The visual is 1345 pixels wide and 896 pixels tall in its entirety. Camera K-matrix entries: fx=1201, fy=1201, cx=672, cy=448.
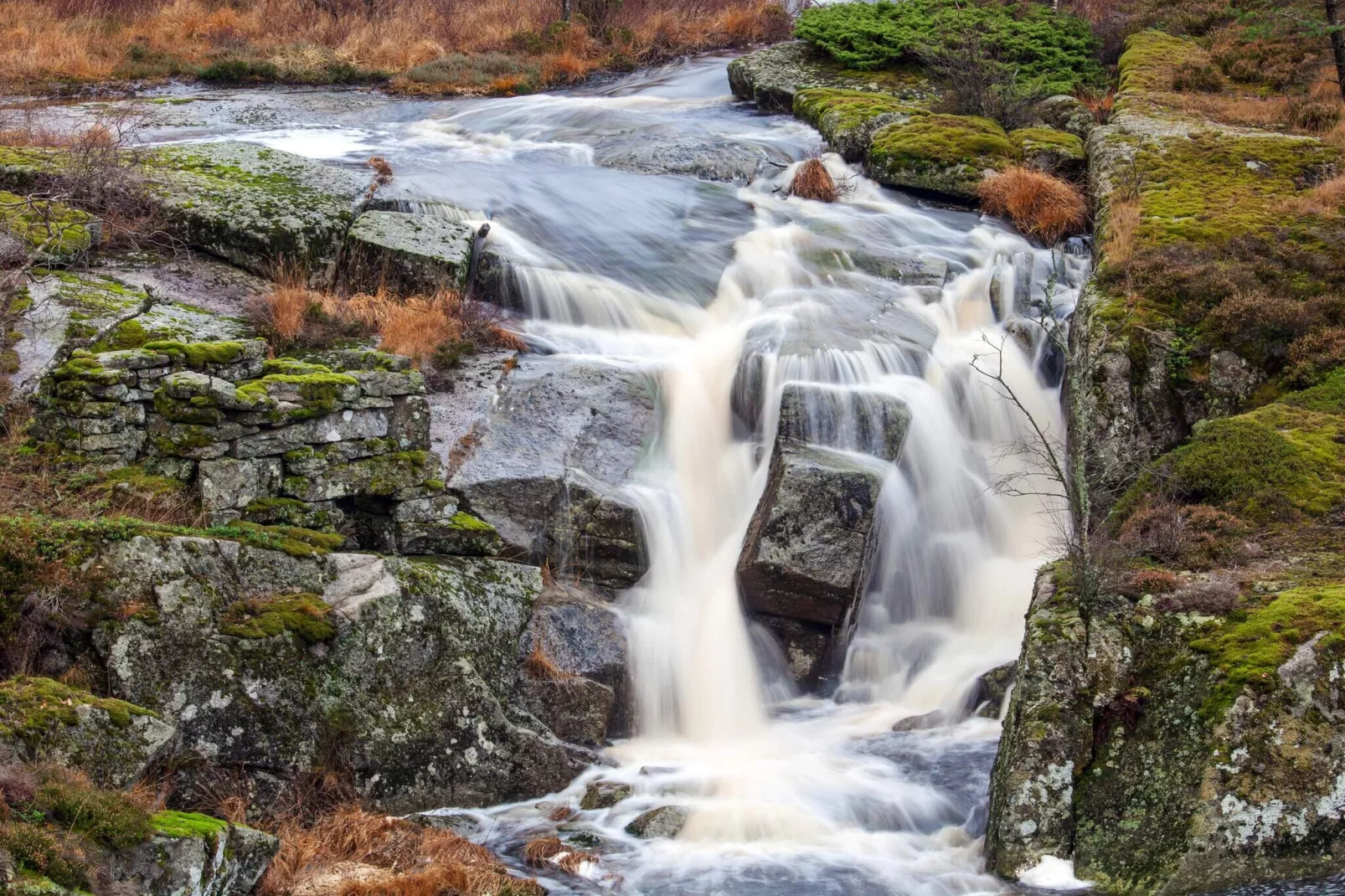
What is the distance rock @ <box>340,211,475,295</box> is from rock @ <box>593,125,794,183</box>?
555cm

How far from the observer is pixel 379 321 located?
12.8 metres

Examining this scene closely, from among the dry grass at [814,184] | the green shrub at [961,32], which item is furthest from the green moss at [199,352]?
the green shrub at [961,32]

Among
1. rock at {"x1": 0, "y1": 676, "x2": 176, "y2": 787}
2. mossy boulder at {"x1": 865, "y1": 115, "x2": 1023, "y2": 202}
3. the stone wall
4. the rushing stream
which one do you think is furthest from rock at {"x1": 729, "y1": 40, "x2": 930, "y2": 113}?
rock at {"x1": 0, "y1": 676, "x2": 176, "y2": 787}

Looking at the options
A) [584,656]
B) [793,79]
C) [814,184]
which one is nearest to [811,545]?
[584,656]

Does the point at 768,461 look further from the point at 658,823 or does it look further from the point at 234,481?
the point at 234,481

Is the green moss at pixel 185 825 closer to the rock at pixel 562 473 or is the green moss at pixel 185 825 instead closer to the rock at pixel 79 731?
the rock at pixel 79 731

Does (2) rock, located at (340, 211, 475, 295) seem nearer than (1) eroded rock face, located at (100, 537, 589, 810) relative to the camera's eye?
No

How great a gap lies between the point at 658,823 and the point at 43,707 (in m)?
3.90

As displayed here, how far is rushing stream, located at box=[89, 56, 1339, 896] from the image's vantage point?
8250 millimetres

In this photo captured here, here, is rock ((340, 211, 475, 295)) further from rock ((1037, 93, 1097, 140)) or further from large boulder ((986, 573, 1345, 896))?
rock ((1037, 93, 1097, 140))

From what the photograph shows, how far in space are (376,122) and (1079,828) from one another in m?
18.8

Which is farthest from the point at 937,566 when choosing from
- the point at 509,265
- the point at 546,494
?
the point at 509,265

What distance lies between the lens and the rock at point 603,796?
8.59 m

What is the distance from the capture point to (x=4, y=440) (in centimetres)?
930
